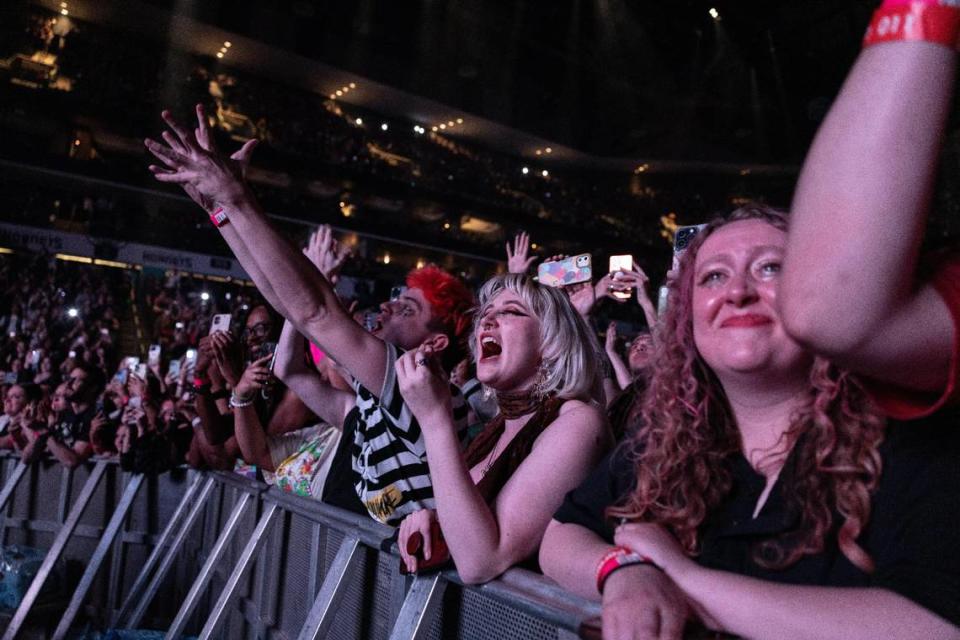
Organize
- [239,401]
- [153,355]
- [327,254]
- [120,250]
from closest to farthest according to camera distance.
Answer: [327,254]
[239,401]
[153,355]
[120,250]

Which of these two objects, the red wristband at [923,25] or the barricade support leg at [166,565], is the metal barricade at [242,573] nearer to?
the barricade support leg at [166,565]

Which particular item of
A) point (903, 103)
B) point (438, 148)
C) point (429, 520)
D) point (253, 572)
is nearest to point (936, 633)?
point (903, 103)

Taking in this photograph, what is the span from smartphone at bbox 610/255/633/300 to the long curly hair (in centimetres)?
137

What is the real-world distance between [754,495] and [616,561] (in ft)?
0.75

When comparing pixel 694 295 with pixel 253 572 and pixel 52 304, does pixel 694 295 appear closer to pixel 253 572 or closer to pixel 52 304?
pixel 253 572

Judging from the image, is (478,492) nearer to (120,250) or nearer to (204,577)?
(204,577)

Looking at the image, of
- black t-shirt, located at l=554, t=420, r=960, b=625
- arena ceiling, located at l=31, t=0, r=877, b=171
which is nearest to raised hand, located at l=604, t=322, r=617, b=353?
black t-shirt, located at l=554, t=420, r=960, b=625

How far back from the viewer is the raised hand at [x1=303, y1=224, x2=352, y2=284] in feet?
8.77

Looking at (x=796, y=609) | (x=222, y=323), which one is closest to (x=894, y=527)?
(x=796, y=609)

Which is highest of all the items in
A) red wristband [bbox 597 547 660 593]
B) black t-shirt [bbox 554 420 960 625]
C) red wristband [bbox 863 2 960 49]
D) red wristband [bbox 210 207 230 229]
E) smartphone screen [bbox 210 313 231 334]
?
red wristband [bbox 863 2 960 49]

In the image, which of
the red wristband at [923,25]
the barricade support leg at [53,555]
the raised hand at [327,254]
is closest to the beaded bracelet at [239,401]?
the raised hand at [327,254]

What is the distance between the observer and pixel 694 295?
1190 mm

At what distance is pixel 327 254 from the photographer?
269 centimetres

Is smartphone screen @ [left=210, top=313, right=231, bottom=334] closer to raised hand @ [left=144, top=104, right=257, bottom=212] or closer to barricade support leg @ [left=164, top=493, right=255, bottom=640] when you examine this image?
barricade support leg @ [left=164, top=493, right=255, bottom=640]
